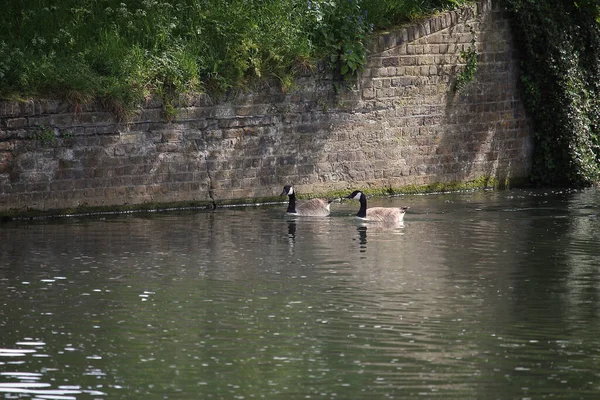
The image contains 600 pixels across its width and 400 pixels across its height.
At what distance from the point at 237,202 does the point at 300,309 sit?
33.8 ft

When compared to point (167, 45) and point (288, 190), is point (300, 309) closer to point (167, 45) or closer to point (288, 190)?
point (288, 190)

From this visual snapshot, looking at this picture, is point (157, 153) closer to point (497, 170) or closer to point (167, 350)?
point (497, 170)

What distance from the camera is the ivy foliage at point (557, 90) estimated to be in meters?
25.6

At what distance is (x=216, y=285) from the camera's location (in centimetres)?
1377

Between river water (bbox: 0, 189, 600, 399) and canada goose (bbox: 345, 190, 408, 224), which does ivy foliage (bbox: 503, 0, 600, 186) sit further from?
canada goose (bbox: 345, 190, 408, 224)

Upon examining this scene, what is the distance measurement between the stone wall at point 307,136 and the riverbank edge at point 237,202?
0.26 feet

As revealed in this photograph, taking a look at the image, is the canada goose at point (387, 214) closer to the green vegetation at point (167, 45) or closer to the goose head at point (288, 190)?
the goose head at point (288, 190)

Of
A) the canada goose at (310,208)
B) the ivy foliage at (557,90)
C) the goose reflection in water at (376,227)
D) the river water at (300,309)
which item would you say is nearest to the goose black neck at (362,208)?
the goose reflection in water at (376,227)

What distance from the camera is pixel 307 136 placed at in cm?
2317

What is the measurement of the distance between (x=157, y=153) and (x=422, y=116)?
18.5 ft

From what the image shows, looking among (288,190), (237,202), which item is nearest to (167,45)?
(237,202)

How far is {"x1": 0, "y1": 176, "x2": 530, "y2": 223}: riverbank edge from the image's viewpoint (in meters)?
20.5

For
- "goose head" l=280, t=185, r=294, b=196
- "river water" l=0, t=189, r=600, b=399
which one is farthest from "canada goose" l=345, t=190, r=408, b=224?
"goose head" l=280, t=185, r=294, b=196

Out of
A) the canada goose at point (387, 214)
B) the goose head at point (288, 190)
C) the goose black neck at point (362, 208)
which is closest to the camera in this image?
the canada goose at point (387, 214)
